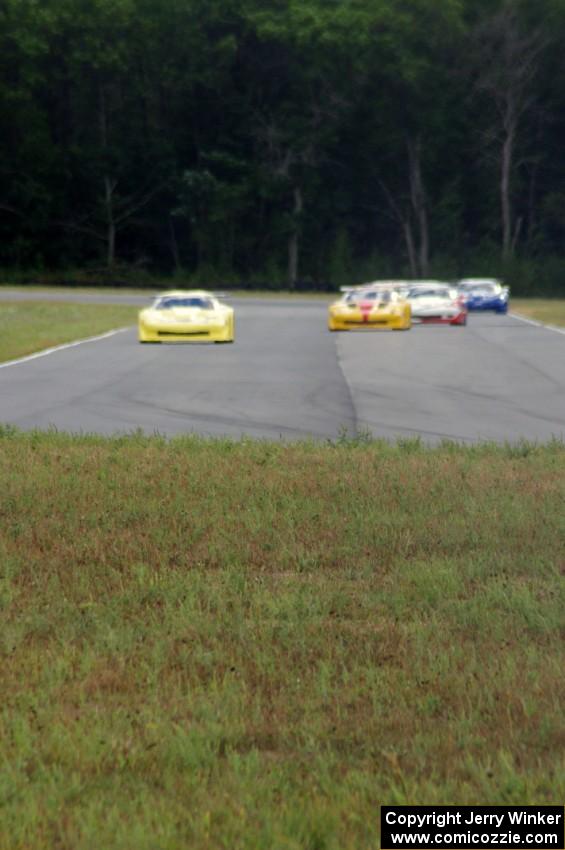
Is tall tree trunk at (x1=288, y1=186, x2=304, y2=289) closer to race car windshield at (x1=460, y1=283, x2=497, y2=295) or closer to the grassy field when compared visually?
race car windshield at (x1=460, y1=283, x2=497, y2=295)

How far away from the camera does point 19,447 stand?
15.3 m

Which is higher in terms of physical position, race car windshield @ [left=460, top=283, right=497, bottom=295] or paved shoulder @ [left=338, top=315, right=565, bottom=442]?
paved shoulder @ [left=338, top=315, right=565, bottom=442]

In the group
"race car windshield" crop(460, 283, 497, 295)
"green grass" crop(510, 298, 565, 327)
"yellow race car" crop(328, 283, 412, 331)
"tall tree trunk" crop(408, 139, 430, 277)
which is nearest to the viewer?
"yellow race car" crop(328, 283, 412, 331)

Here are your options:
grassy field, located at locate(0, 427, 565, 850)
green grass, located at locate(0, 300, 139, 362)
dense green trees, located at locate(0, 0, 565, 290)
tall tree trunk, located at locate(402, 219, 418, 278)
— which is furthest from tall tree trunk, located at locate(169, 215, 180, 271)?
grassy field, located at locate(0, 427, 565, 850)

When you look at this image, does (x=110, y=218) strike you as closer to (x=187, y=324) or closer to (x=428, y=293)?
(x=428, y=293)

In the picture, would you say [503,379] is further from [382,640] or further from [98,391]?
[382,640]

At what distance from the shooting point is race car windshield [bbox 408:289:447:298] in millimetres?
52053

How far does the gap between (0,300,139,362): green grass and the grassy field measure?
20047 mm

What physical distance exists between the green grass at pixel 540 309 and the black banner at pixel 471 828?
45207mm

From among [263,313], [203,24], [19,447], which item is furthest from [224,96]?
[19,447]

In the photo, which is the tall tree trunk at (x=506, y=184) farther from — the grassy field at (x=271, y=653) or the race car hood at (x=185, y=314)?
the grassy field at (x=271, y=653)

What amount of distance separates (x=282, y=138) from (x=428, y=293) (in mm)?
45329

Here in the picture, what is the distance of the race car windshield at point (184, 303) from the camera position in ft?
123

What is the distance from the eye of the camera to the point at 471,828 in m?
5.09
